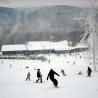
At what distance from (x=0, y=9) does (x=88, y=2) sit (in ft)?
11.8

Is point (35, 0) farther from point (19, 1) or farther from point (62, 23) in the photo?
point (62, 23)

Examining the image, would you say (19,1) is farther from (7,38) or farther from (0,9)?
(7,38)

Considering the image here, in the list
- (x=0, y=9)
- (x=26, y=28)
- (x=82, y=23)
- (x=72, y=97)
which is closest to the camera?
(x=72, y=97)

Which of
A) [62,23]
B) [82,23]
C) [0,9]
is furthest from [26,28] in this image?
[62,23]

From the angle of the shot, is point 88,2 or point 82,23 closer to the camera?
point 88,2

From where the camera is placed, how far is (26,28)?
8.85 metres

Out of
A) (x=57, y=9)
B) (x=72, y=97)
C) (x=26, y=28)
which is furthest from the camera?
(x=26, y=28)

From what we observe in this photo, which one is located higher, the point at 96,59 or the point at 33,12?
the point at 33,12

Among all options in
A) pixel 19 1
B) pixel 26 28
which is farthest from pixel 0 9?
pixel 26 28

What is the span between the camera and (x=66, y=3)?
295 inches

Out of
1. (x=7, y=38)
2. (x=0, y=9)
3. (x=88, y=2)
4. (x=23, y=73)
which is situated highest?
(x=88, y=2)

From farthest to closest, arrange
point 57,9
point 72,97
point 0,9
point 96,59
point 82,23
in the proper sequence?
point 96,59
point 82,23
point 57,9
point 0,9
point 72,97

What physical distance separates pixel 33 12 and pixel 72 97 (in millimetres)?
2732

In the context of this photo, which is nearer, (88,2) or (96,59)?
(88,2)
